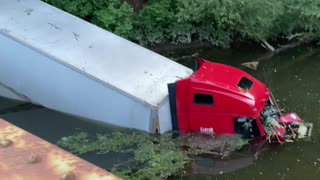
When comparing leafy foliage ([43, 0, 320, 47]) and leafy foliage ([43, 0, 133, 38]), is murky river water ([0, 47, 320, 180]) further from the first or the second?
leafy foliage ([43, 0, 133, 38])

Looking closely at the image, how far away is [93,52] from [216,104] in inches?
122

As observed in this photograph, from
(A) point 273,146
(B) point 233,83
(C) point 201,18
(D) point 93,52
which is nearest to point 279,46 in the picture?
(C) point 201,18

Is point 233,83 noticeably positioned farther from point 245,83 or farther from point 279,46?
point 279,46

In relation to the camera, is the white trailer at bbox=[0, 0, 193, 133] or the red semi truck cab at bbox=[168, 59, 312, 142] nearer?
the red semi truck cab at bbox=[168, 59, 312, 142]

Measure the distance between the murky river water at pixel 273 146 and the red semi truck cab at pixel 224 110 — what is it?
0.41 m

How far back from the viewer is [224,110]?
9867 millimetres

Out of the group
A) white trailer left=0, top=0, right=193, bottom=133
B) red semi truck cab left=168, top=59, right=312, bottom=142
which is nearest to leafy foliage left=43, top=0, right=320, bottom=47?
white trailer left=0, top=0, right=193, bottom=133

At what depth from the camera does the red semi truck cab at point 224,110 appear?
9820mm

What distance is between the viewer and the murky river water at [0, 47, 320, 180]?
9281 millimetres

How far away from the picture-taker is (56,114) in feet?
35.1

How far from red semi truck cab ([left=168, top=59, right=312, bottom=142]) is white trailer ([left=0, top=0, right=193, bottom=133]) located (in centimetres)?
36

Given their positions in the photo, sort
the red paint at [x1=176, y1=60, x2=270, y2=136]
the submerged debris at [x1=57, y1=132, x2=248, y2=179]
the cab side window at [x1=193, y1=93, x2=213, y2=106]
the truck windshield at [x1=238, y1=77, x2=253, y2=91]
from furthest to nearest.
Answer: the truck windshield at [x1=238, y1=77, x2=253, y2=91]
the cab side window at [x1=193, y1=93, x2=213, y2=106]
the red paint at [x1=176, y1=60, x2=270, y2=136]
the submerged debris at [x1=57, y1=132, x2=248, y2=179]

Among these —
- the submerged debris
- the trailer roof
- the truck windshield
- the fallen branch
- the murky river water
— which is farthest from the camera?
the fallen branch

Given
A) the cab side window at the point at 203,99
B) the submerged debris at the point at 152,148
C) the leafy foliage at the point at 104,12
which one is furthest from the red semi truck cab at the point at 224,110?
the leafy foliage at the point at 104,12
